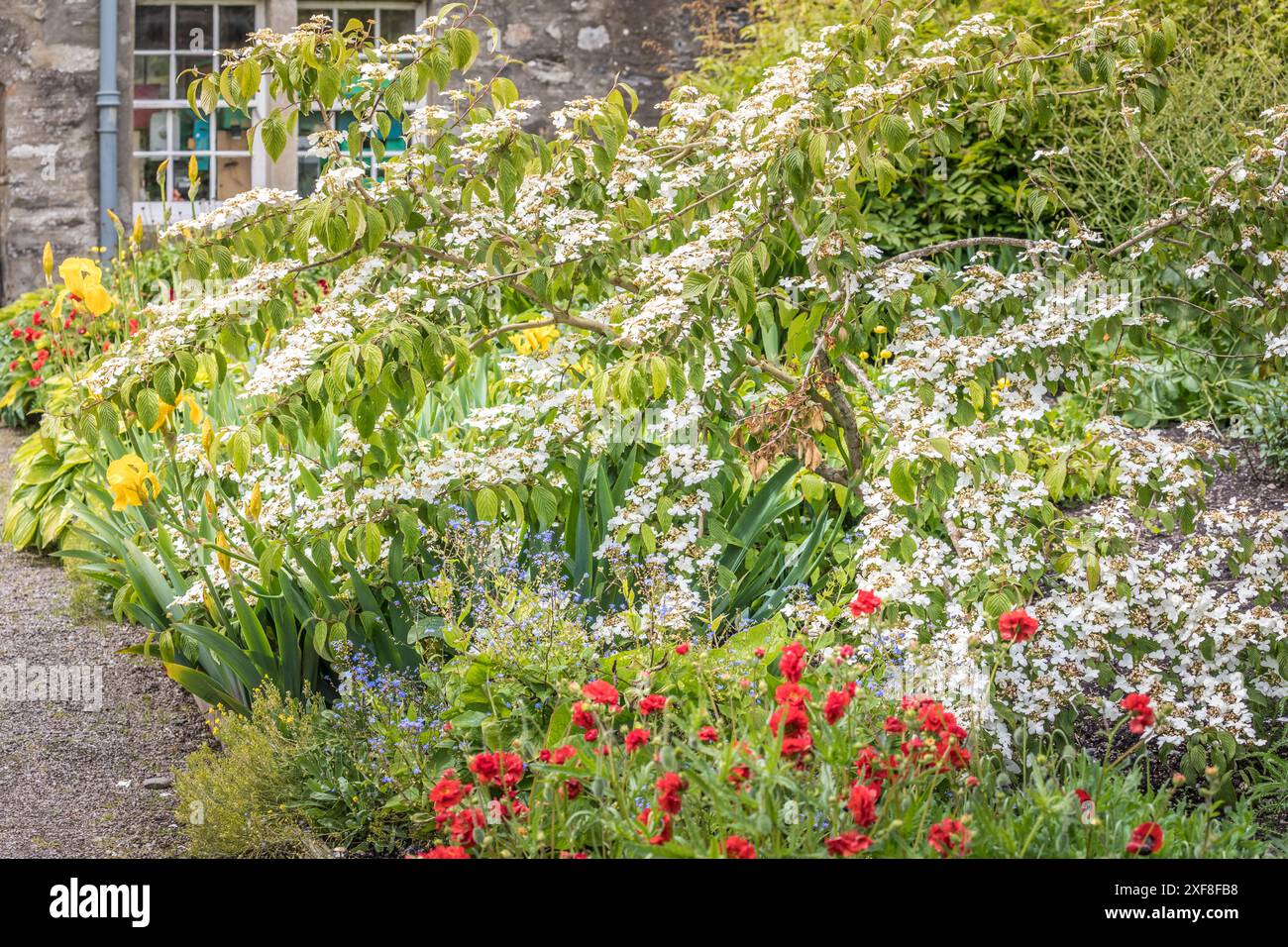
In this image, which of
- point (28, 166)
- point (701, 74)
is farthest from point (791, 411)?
point (28, 166)

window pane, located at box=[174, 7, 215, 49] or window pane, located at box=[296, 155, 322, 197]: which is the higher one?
window pane, located at box=[174, 7, 215, 49]

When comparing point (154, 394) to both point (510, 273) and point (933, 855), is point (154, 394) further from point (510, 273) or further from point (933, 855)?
point (933, 855)

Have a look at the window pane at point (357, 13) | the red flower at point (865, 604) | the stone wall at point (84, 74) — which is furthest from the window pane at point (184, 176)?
the red flower at point (865, 604)

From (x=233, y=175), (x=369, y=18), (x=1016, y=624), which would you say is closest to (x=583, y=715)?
(x=1016, y=624)

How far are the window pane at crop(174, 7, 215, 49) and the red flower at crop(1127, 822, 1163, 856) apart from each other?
27.3 ft

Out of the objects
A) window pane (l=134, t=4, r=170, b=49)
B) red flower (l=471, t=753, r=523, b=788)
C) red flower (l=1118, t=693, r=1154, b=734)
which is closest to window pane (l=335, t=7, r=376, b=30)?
window pane (l=134, t=4, r=170, b=49)

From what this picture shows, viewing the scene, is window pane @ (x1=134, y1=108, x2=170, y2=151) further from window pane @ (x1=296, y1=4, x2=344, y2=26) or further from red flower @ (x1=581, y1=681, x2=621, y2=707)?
red flower @ (x1=581, y1=681, x2=621, y2=707)

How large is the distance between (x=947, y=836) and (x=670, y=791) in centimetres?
39

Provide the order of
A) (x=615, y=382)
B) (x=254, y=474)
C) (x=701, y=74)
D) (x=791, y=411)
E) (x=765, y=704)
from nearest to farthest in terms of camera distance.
Answer: (x=765, y=704) < (x=615, y=382) < (x=791, y=411) < (x=254, y=474) < (x=701, y=74)

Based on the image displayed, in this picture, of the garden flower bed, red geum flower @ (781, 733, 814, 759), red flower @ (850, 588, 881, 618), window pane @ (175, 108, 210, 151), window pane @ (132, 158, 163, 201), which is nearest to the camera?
red geum flower @ (781, 733, 814, 759)

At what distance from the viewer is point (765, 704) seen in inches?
92.4

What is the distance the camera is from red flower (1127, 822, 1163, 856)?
185 cm

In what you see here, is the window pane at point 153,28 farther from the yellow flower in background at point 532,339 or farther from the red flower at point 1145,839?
the red flower at point 1145,839
